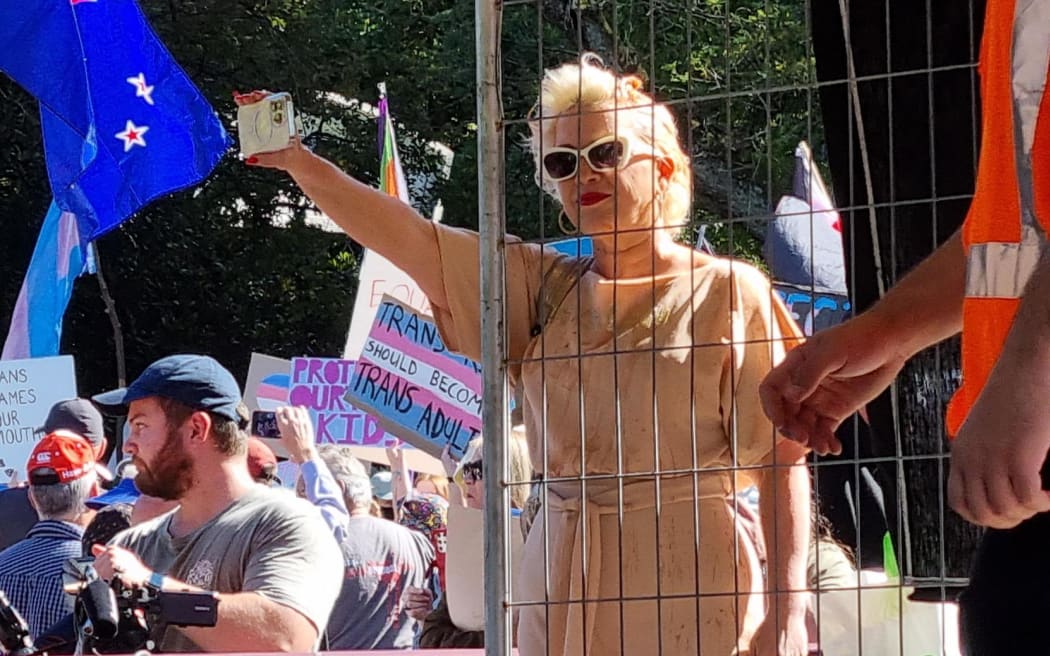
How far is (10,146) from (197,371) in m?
16.0

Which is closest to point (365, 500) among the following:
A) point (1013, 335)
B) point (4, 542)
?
point (4, 542)

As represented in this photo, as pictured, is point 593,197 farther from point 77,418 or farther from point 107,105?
point 77,418

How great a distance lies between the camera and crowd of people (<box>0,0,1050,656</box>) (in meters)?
1.36

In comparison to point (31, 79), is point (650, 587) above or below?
below

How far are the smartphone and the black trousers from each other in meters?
8.40

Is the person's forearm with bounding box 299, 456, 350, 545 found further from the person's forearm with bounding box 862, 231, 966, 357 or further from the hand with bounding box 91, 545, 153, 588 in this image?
the person's forearm with bounding box 862, 231, 966, 357

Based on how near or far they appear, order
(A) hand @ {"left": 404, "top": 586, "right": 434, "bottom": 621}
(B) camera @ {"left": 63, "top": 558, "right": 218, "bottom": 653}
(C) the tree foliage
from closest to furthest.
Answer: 1. (B) camera @ {"left": 63, "top": 558, "right": 218, "bottom": 653}
2. (A) hand @ {"left": 404, "top": 586, "right": 434, "bottom": 621}
3. (C) the tree foliage

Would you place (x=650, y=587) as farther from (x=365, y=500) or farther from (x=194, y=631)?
(x=365, y=500)

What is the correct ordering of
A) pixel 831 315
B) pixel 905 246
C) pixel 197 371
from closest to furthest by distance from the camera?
pixel 905 246 → pixel 197 371 → pixel 831 315

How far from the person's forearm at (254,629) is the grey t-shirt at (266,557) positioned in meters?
0.03

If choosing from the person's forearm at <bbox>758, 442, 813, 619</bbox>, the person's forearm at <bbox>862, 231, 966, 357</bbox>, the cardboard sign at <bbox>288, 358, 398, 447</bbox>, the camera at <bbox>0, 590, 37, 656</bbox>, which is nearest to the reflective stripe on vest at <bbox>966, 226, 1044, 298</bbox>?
the person's forearm at <bbox>862, 231, 966, 357</bbox>

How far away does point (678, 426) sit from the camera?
2.75 meters

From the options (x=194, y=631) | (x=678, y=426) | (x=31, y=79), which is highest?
(x=31, y=79)

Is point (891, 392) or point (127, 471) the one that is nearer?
point (891, 392)
